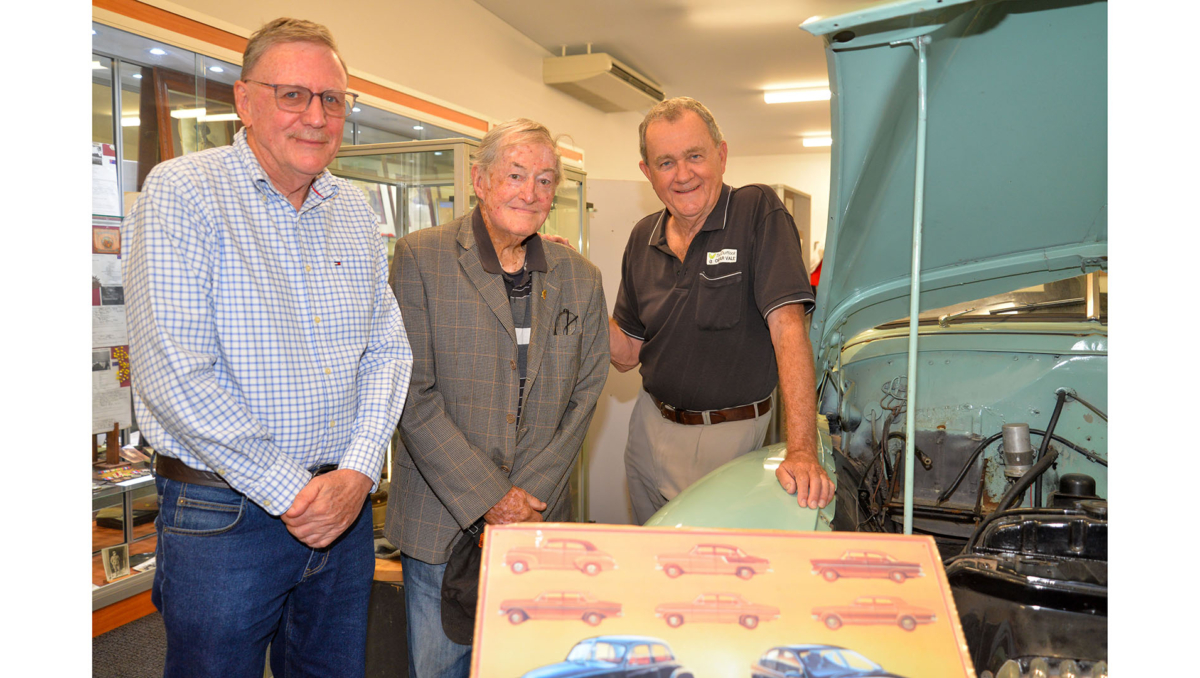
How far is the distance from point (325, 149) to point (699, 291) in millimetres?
1137

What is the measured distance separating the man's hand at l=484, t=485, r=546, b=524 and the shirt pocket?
30.0 inches

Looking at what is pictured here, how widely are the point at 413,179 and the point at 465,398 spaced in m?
2.11

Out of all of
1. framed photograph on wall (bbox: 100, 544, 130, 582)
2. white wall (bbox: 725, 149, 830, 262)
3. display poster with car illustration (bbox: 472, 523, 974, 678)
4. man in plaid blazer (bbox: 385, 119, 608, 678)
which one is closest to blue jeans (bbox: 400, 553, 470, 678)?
man in plaid blazer (bbox: 385, 119, 608, 678)

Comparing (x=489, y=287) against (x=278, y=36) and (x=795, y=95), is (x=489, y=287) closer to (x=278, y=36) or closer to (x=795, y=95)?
(x=278, y=36)

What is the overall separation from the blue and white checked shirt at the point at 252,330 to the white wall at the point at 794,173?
12.5m

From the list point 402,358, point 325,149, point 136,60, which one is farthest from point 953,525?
point 136,60

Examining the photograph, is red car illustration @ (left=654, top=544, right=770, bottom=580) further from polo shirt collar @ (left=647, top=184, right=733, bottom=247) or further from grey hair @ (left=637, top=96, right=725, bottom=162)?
grey hair @ (left=637, top=96, right=725, bottom=162)

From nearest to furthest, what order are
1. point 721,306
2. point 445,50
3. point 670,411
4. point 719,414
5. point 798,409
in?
point 798,409, point 721,306, point 719,414, point 670,411, point 445,50

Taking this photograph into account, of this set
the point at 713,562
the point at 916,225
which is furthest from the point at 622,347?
the point at 713,562

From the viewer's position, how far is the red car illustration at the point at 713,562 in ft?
2.96

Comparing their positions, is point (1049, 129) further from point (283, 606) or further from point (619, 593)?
point (283, 606)

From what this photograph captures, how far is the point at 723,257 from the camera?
7.07ft

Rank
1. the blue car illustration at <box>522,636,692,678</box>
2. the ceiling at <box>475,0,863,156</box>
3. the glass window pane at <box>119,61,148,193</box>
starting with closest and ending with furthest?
the blue car illustration at <box>522,636,692,678</box>, the glass window pane at <box>119,61,148,193</box>, the ceiling at <box>475,0,863,156</box>

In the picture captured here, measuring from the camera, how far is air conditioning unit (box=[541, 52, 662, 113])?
23.4 ft
